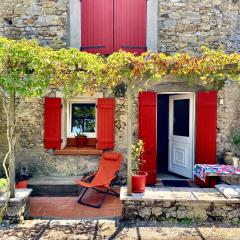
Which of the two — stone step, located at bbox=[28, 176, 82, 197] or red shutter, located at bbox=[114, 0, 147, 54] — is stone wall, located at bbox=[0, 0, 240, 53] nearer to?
red shutter, located at bbox=[114, 0, 147, 54]

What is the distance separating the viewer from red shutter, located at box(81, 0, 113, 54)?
7152 millimetres

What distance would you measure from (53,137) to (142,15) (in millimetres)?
3553

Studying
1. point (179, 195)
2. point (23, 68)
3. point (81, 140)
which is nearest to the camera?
point (23, 68)

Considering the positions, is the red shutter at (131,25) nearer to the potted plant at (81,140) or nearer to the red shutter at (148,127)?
the red shutter at (148,127)

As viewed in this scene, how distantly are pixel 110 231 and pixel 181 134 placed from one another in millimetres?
3669

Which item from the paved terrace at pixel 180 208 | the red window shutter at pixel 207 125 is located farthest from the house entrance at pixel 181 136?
the paved terrace at pixel 180 208

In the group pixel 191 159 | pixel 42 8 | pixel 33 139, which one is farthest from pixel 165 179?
pixel 42 8

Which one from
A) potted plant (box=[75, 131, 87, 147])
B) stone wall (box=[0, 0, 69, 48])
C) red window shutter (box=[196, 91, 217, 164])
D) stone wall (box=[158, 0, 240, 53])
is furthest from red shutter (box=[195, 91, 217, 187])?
stone wall (box=[0, 0, 69, 48])

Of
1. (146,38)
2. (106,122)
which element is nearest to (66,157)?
(106,122)

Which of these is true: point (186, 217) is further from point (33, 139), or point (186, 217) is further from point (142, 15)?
point (142, 15)

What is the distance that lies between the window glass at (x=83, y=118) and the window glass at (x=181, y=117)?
205 centimetres

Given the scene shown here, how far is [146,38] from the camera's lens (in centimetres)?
716

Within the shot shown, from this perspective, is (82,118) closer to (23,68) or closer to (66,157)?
(66,157)

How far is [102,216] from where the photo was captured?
5141 mm
